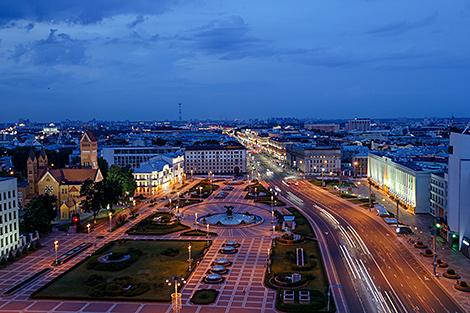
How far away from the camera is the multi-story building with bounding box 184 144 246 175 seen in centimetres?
17462

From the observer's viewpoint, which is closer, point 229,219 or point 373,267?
point 373,267

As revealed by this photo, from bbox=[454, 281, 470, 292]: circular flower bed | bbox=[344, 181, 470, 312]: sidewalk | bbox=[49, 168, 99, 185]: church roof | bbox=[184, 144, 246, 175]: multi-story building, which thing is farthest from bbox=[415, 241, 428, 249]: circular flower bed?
bbox=[184, 144, 246, 175]: multi-story building

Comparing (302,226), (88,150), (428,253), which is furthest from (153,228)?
(88,150)

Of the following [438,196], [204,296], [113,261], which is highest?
[438,196]

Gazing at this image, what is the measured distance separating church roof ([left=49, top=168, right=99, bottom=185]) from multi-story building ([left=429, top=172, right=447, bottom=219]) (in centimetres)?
6927

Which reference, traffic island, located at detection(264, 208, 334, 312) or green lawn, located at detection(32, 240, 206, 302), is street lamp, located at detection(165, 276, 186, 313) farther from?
traffic island, located at detection(264, 208, 334, 312)

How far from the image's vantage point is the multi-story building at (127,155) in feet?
551

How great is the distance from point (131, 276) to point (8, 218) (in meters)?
23.8

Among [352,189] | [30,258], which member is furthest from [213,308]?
[352,189]

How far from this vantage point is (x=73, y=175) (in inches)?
4033

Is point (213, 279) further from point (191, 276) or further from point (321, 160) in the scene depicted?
point (321, 160)

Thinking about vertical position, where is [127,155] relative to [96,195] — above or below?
above

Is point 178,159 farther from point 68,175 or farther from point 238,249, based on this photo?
point 238,249

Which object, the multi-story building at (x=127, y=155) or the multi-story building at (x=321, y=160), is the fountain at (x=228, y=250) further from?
the multi-story building at (x=321, y=160)
